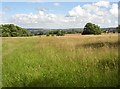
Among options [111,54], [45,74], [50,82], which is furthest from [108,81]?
[111,54]

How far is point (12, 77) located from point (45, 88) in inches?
61.8

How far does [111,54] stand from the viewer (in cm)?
878

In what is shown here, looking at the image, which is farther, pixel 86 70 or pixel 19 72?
pixel 19 72

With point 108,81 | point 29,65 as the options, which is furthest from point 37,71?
point 108,81

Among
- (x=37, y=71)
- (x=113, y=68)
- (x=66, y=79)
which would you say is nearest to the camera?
(x=66, y=79)

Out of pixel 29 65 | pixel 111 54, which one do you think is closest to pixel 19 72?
pixel 29 65

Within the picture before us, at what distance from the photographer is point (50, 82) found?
21.8 feet

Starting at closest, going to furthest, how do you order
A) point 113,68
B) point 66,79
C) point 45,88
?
1. point 45,88
2. point 66,79
3. point 113,68

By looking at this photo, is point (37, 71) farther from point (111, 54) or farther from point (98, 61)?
point (111, 54)

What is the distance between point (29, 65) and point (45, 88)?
9.23 feet

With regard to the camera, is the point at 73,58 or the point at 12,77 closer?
the point at 12,77

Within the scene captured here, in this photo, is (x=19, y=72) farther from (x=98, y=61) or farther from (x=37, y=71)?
(x=98, y=61)

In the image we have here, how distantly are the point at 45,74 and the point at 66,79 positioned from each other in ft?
2.91

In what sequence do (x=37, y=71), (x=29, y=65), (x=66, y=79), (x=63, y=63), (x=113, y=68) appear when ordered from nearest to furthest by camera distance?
(x=66, y=79) → (x=113, y=68) → (x=37, y=71) → (x=63, y=63) → (x=29, y=65)
